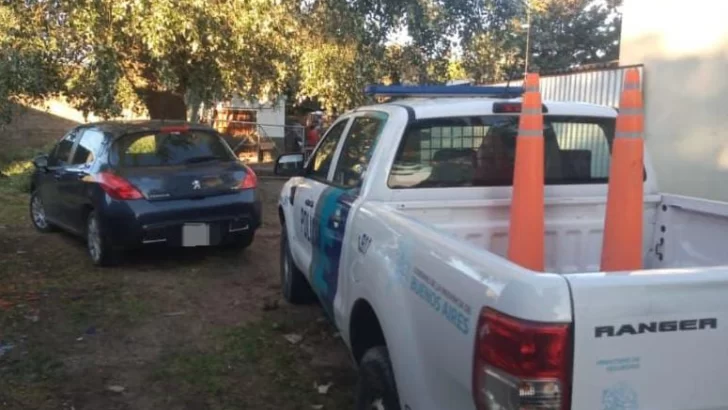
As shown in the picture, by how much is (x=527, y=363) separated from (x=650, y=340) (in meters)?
0.35

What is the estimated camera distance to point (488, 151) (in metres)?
4.07

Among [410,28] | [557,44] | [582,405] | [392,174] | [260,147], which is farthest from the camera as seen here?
[557,44]

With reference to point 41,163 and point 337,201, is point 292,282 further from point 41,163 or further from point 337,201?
point 41,163

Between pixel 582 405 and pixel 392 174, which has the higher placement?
pixel 392 174

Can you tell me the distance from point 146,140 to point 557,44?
24.7 m

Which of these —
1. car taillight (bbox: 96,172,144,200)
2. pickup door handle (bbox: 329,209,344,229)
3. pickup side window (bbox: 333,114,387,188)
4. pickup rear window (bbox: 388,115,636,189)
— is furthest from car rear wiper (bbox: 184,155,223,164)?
pickup rear window (bbox: 388,115,636,189)

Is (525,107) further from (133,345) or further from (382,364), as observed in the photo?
(133,345)

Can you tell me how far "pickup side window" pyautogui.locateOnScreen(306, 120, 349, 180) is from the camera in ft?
16.4

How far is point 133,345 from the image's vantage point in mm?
5285

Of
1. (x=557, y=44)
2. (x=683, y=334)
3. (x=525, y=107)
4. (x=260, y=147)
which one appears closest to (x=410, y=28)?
(x=525, y=107)

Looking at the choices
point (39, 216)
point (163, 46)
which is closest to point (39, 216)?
point (39, 216)

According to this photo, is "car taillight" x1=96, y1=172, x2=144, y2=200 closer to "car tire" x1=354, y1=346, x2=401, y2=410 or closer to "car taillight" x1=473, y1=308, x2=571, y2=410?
"car tire" x1=354, y1=346, x2=401, y2=410

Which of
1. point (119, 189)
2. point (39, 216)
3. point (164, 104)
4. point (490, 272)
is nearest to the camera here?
point (490, 272)

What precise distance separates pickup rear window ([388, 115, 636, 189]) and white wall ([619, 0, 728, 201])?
607 cm
